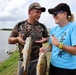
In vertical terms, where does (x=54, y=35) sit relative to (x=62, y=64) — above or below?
above

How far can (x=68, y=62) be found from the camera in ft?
16.0

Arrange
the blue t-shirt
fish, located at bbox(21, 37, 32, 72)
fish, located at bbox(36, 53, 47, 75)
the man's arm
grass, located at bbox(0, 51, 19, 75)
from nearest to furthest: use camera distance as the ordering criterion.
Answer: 1. the blue t-shirt
2. fish, located at bbox(36, 53, 47, 75)
3. fish, located at bbox(21, 37, 32, 72)
4. the man's arm
5. grass, located at bbox(0, 51, 19, 75)

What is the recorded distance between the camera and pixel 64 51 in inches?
191

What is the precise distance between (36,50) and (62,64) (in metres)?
0.99

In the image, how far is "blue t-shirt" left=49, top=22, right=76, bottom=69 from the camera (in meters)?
4.81

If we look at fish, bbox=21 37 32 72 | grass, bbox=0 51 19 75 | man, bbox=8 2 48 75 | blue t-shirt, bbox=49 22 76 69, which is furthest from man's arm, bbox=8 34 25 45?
grass, bbox=0 51 19 75

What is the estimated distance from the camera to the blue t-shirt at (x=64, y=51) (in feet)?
15.8

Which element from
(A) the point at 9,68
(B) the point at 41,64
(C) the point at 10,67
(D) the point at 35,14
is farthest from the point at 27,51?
(C) the point at 10,67

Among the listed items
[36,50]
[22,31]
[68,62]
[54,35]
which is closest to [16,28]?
[22,31]

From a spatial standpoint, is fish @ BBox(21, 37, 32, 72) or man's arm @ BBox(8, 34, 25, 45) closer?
fish @ BBox(21, 37, 32, 72)

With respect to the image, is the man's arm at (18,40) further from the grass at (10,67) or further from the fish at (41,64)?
the grass at (10,67)

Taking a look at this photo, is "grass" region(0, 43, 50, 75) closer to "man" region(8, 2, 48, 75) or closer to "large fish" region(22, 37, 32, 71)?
"man" region(8, 2, 48, 75)

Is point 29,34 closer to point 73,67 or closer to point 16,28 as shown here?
point 16,28

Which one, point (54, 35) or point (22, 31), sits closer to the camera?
point (54, 35)
